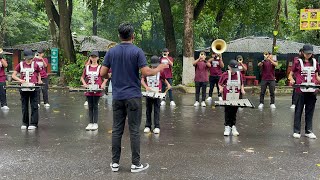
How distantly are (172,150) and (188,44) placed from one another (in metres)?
12.9

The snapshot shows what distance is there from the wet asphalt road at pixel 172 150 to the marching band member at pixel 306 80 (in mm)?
400

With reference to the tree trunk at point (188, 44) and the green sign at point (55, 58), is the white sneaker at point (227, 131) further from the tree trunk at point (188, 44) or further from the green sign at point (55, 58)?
the green sign at point (55, 58)

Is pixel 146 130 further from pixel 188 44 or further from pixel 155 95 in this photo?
pixel 188 44

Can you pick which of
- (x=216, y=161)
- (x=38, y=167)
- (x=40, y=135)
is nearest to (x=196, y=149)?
(x=216, y=161)

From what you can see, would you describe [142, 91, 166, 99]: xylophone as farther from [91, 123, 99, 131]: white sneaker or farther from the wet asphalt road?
[91, 123, 99, 131]: white sneaker

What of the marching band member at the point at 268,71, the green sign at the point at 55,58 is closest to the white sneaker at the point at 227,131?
the marching band member at the point at 268,71

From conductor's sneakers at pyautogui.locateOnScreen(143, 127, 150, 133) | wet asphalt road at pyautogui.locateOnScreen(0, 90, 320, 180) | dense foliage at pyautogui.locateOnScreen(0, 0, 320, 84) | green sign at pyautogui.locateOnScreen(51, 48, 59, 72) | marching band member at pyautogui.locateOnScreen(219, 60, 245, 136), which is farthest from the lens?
dense foliage at pyautogui.locateOnScreen(0, 0, 320, 84)

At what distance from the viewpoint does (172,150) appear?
7.30 metres

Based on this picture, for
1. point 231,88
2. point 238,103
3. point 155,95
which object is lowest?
point 238,103

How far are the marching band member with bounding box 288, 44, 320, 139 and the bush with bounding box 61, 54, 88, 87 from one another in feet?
45.2

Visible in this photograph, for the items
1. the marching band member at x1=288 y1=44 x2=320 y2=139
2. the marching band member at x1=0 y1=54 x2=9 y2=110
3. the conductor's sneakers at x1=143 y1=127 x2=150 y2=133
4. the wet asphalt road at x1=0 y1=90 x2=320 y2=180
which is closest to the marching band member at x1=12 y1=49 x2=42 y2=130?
the wet asphalt road at x1=0 y1=90 x2=320 y2=180

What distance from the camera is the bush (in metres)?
20.9

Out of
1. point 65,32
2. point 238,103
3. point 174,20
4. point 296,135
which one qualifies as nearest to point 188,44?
point 65,32

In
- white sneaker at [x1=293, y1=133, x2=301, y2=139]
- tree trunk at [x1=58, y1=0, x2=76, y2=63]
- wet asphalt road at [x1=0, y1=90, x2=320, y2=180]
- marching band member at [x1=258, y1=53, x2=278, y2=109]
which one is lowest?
wet asphalt road at [x1=0, y1=90, x2=320, y2=180]
